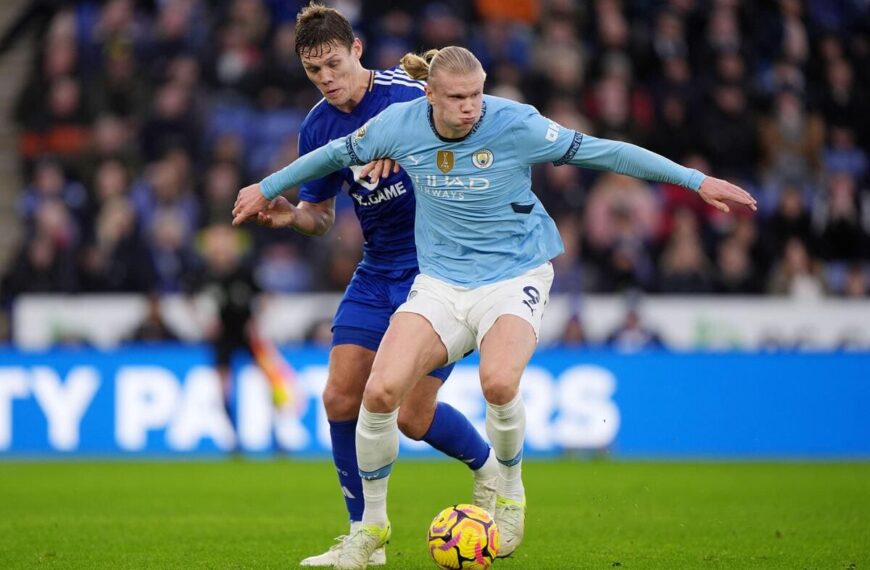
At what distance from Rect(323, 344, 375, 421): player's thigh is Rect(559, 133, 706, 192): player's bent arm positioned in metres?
1.47

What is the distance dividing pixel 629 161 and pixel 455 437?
183cm

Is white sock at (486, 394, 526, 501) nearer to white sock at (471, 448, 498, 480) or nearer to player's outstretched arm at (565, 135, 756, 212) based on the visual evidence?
white sock at (471, 448, 498, 480)

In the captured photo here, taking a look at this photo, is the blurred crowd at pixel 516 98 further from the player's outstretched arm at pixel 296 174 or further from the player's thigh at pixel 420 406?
the player's outstretched arm at pixel 296 174

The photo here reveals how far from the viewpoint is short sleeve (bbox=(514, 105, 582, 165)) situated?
668 cm

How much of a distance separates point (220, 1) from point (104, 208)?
3778mm

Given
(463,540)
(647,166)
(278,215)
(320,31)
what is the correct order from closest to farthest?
(463,540), (647,166), (320,31), (278,215)

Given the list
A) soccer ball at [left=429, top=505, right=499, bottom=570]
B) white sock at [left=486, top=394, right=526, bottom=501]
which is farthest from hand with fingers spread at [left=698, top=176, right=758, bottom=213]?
soccer ball at [left=429, top=505, right=499, bottom=570]

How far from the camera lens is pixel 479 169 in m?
6.72

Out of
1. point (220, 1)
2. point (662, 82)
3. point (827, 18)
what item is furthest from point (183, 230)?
point (827, 18)

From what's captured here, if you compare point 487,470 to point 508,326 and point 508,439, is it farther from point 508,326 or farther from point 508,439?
point 508,326

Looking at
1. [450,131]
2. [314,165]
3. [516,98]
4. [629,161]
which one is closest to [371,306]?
[314,165]

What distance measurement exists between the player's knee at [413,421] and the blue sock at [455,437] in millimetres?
38

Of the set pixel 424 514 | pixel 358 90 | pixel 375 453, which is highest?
pixel 358 90

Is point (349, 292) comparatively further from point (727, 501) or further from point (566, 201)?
point (566, 201)
